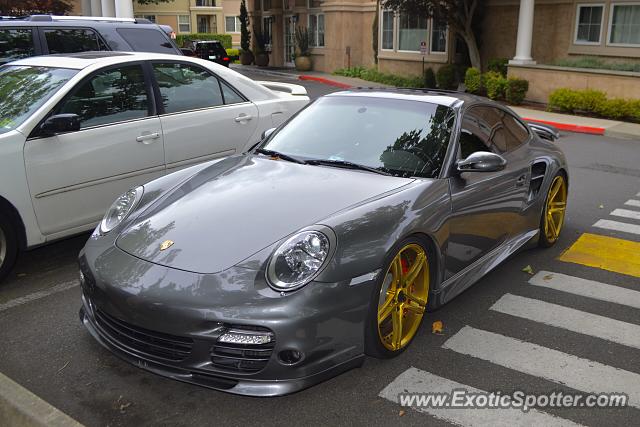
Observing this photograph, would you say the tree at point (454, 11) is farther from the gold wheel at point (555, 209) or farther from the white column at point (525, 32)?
the gold wheel at point (555, 209)

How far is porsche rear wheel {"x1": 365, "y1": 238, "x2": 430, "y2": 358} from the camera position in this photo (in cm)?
342

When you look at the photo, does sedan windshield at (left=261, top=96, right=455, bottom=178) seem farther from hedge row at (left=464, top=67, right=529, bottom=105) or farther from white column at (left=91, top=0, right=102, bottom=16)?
white column at (left=91, top=0, right=102, bottom=16)

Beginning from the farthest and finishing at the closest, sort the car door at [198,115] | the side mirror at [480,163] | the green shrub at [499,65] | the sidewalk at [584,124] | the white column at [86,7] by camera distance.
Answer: the white column at [86,7], the green shrub at [499,65], the sidewalk at [584,124], the car door at [198,115], the side mirror at [480,163]

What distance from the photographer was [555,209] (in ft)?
19.3

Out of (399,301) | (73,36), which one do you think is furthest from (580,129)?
(399,301)

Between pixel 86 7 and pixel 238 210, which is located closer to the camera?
pixel 238 210

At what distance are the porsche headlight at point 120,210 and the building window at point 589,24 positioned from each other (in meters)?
18.4

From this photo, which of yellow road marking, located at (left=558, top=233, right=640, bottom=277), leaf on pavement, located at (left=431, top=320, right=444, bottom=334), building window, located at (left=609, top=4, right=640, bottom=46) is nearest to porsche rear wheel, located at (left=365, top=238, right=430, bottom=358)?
leaf on pavement, located at (left=431, top=320, right=444, bottom=334)

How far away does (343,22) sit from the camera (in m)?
28.1

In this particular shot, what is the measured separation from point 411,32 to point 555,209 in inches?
790

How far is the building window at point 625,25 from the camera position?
18.1m

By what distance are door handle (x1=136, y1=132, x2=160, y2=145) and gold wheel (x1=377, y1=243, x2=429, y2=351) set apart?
2895 millimetres

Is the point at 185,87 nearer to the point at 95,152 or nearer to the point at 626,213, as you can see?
the point at 95,152

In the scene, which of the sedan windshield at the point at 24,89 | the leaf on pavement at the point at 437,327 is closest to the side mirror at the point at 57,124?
the sedan windshield at the point at 24,89
